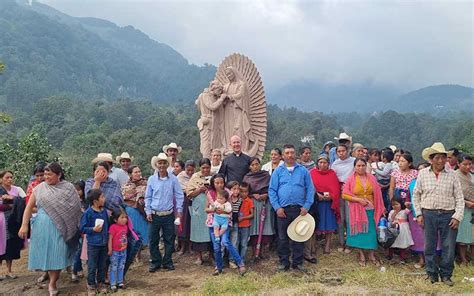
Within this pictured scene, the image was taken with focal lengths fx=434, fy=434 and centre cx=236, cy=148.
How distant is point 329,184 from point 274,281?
5.74 ft

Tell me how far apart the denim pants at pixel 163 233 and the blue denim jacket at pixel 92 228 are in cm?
91

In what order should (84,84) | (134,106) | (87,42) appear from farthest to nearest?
1. (87,42)
2. (84,84)
3. (134,106)

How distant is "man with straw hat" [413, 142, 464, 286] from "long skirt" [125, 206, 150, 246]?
3853 mm

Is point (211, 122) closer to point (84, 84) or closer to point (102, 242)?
point (102, 242)

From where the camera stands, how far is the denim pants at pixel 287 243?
229 inches

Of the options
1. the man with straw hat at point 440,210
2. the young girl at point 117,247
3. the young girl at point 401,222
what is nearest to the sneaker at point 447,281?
the man with straw hat at point 440,210

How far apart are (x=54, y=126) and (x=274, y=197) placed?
48.4m

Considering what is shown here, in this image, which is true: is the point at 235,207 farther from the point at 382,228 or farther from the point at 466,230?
the point at 466,230

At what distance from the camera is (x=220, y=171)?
6.55 m

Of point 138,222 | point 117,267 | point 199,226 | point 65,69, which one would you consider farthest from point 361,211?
Result: point 65,69

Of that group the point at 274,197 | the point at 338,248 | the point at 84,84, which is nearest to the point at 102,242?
the point at 274,197

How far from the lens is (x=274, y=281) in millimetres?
5453

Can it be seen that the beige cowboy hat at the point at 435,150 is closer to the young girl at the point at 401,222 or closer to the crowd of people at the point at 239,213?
the crowd of people at the point at 239,213

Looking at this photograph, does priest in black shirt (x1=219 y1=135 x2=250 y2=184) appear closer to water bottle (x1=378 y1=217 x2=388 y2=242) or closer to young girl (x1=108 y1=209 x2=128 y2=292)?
young girl (x1=108 y1=209 x2=128 y2=292)
